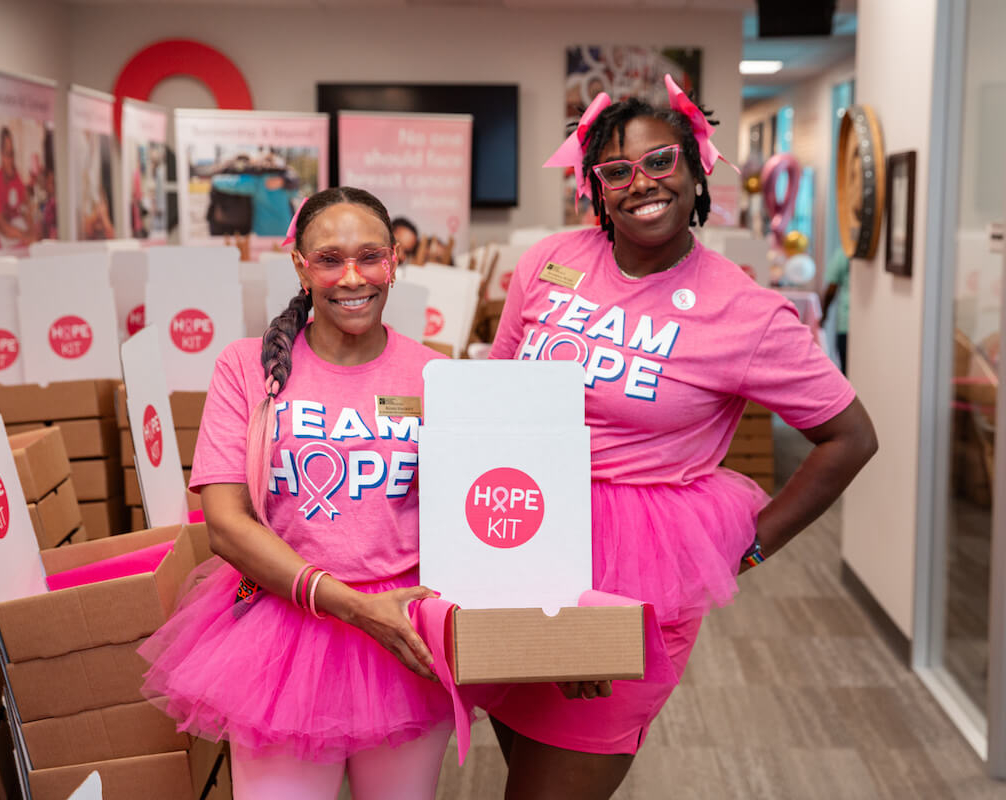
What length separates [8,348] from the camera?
331cm

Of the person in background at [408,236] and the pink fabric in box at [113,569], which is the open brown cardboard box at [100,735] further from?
the person in background at [408,236]

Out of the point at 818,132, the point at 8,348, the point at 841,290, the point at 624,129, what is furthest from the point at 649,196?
the point at 818,132

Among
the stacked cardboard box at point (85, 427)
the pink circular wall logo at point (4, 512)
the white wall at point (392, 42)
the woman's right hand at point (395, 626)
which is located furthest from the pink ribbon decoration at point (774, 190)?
the woman's right hand at point (395, 626)

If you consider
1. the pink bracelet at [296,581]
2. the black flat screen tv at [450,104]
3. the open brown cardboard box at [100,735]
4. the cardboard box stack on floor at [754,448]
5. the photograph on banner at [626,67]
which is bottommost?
the cardboard box stack on floor at [754,448]

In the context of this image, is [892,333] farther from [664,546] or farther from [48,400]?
[48,400]

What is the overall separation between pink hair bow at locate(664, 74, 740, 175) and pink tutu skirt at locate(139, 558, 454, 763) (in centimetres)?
85

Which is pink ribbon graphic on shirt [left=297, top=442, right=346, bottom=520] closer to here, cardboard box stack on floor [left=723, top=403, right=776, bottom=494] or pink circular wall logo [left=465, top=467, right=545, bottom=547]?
pink circular wall logo [left=465, top=467, right=545, bottom=547]

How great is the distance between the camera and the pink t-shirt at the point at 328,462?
151 cm

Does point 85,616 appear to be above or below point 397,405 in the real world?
below

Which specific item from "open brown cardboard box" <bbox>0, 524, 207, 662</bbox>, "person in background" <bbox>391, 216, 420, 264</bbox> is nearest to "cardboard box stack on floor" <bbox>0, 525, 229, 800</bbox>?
A: "open brown cardboard box" <bbox>0, 524, 207, 662</bbox>

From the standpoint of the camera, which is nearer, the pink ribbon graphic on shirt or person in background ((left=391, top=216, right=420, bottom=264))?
the pink ribbon graphic on shirt

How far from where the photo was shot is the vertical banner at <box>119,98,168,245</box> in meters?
6.88

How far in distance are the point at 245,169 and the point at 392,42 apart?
1932 millimetres

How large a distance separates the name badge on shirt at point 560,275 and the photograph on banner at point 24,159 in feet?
17.2
